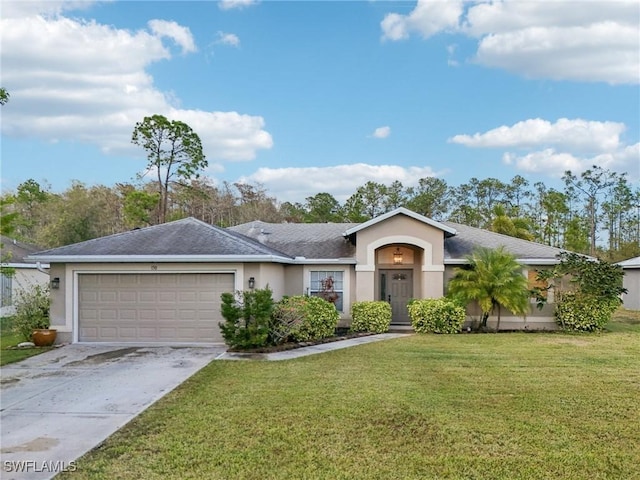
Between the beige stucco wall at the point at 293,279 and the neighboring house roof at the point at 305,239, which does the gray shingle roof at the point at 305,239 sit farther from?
the beige stucco wall at the point at 293,279

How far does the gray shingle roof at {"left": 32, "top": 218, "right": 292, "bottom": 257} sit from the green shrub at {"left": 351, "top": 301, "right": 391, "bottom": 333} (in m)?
3.74

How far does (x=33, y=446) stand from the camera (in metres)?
5.84

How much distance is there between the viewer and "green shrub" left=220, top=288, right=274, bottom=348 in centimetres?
1241

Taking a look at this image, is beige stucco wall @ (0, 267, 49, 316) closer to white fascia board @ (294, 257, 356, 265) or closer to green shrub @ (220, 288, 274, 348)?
white fascia board @ (294, 257, 356, 265)

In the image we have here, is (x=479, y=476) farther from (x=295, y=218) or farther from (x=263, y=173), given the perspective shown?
(x=263, y=173)

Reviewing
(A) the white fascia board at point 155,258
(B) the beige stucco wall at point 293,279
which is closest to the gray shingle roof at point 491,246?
(B) the beige stucco wall at point 293,279

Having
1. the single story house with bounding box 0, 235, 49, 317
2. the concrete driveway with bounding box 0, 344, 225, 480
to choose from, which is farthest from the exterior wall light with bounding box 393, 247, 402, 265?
the single story house with bounding box 0, 235, 49, 317

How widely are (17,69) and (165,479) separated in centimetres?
1465

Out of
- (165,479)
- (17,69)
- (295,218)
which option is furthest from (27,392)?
(295,218)

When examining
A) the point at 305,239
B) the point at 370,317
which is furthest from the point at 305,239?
the point at 370,317

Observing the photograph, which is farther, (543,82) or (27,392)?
(543,82)

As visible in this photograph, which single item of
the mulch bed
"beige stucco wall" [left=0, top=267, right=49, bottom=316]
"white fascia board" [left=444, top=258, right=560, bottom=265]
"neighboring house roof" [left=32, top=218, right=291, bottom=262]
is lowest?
the mulch bed

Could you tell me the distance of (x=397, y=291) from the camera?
1861cm

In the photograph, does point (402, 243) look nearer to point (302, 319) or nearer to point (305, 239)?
point (305, 239)
